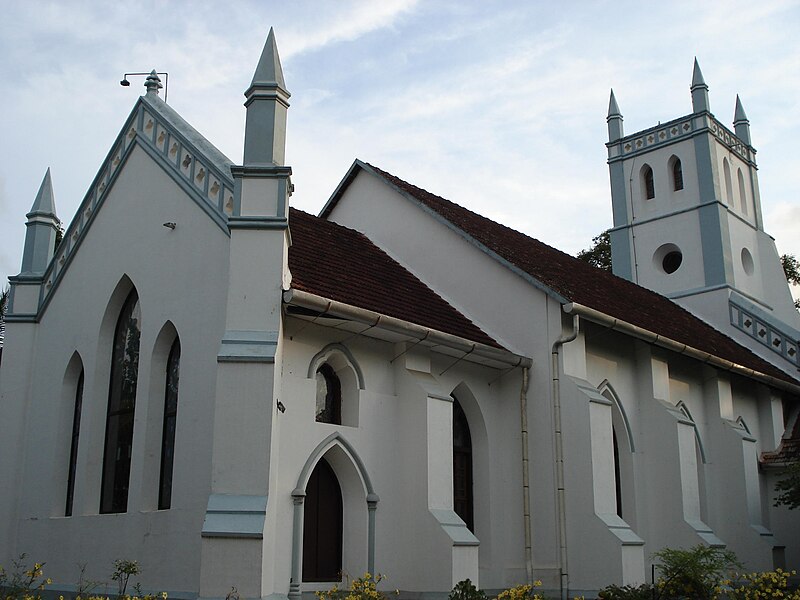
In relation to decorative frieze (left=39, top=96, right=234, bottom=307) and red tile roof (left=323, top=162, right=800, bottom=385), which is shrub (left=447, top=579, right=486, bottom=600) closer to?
decorative frieze (left=39, top=96, right=234, bottom=307)

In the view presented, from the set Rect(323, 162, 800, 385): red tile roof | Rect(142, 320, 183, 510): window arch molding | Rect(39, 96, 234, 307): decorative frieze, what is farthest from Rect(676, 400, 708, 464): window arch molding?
Rect(39, 96, 234, 307): decorative frieze

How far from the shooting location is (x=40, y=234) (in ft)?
53.1

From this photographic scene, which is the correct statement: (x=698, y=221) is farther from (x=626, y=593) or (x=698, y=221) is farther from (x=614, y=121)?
(x=626, y=593)

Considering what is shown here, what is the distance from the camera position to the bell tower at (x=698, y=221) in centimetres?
2580

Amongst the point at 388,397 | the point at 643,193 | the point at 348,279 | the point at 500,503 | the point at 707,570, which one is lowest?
the point at 707,570

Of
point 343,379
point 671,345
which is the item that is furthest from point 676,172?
point 343,379

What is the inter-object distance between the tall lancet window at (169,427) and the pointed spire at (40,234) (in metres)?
4.29

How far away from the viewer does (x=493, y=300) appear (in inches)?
653

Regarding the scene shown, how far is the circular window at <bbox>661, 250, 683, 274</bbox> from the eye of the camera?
27.2 m

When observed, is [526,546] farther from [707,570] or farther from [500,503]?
[707,570]

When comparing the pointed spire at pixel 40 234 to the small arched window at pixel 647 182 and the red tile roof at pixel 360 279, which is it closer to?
the red tile roof at pixel 360 279

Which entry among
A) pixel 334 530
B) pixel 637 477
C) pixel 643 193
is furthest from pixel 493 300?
pixel 643 193

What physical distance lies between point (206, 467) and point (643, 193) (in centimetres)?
2020

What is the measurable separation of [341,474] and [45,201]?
7.50 meters
